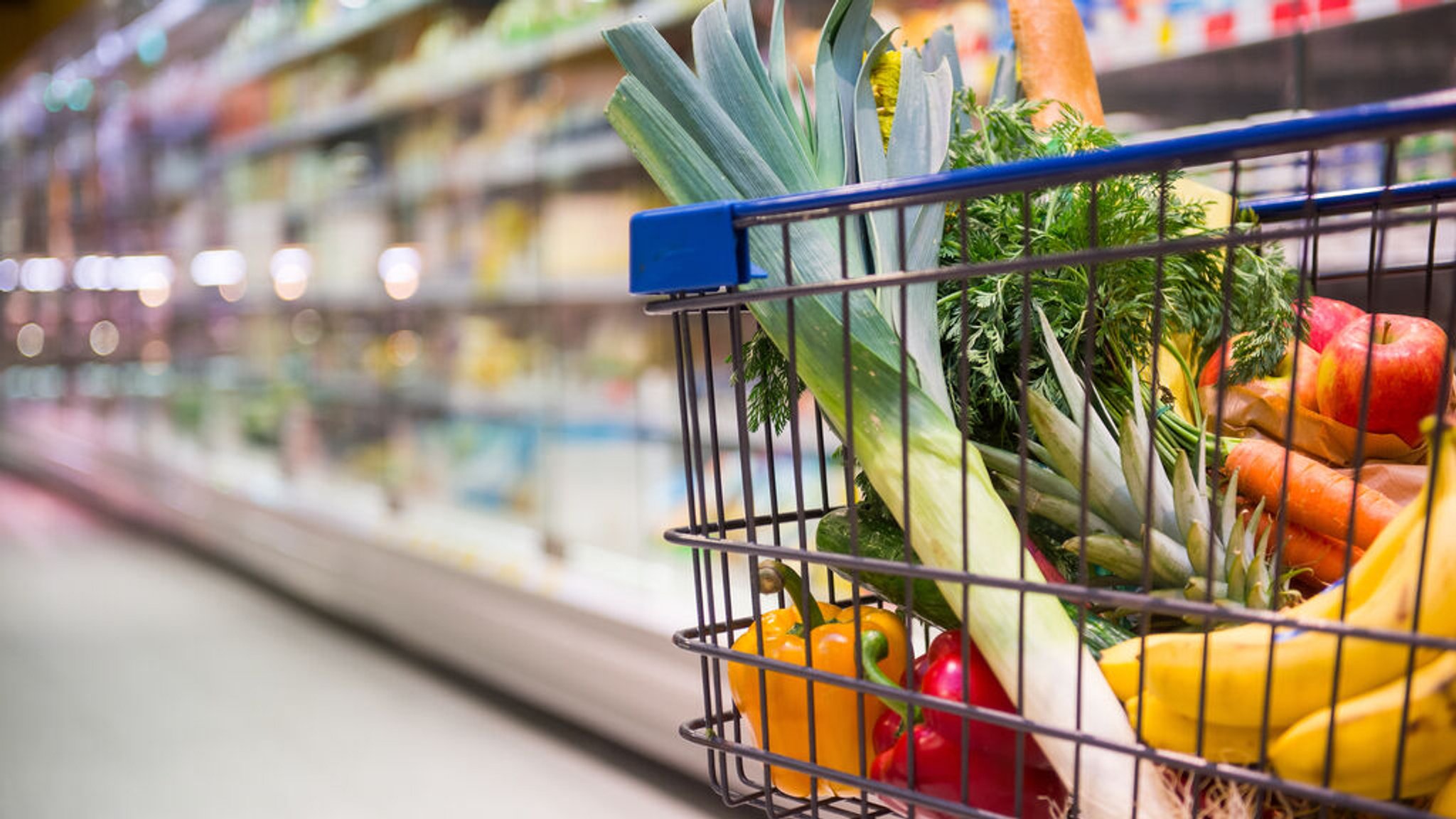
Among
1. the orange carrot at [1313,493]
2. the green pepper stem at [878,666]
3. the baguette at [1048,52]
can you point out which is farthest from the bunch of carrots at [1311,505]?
the baguette at [1048,52]

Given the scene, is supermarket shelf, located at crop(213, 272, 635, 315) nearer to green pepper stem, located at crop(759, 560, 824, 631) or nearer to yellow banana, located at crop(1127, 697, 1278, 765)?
green pepper stem, located at crop(759, 560, 824, 631)

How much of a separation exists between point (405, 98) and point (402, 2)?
0.31 m

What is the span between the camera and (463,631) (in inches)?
124

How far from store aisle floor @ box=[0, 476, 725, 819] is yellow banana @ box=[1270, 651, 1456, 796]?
186 centimetres

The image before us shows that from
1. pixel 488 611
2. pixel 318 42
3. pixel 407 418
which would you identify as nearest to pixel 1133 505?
pixel 488 611

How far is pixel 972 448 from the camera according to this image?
75cm

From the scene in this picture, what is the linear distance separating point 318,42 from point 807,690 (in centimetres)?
425

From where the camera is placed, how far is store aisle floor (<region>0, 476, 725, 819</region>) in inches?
95.1

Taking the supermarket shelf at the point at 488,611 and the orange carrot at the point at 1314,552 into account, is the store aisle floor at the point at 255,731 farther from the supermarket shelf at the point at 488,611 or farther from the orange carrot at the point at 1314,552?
the orange carrot at the point at 1314,552

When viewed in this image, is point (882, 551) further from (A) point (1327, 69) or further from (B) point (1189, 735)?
(A) point (1327, 69)

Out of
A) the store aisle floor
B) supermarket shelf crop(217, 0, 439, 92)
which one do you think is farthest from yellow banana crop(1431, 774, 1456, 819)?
supermarket shelf crop(217, 0, 439, 92)

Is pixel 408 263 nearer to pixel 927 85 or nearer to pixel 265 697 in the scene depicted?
pixel 265 697

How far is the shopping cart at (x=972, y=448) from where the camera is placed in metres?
0.57

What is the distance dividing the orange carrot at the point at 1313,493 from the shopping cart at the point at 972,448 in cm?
6
